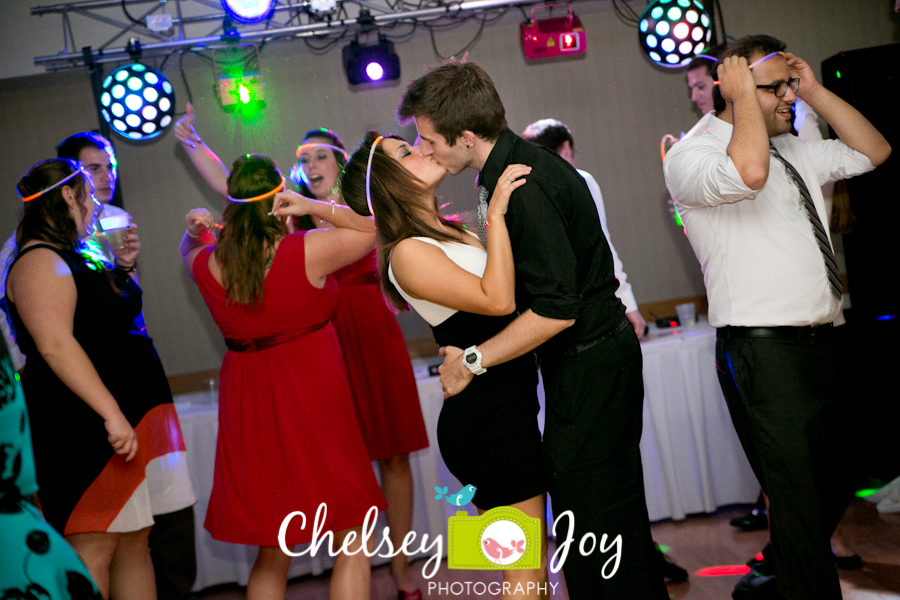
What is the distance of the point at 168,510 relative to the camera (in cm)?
249

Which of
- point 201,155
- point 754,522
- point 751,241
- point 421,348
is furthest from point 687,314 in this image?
point 201,155

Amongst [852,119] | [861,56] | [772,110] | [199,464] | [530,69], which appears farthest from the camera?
[530,69]

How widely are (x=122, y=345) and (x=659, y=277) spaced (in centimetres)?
352

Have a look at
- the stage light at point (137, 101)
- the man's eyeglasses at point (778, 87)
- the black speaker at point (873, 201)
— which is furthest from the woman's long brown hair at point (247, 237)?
the black speaker at point (873, 201)

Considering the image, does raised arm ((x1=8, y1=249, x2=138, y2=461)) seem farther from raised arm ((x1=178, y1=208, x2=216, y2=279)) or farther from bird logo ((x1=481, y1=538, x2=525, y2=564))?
bird logo ((x1=481, y1=538, x2=525, y2=564))

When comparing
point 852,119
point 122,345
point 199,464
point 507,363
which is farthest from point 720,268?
point 199,464

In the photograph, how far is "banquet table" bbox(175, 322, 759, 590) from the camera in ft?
11.5

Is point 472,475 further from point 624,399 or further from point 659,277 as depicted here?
point 659,277

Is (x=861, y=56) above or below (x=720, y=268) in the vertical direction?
above

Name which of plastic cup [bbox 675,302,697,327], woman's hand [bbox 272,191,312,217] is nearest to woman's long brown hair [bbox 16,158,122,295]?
woman's hand [bbox 272,191,312,217]

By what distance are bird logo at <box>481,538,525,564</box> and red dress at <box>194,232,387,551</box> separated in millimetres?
617

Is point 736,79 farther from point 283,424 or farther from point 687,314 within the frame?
point 687,314

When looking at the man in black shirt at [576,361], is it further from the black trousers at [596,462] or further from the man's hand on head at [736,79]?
the man's hand on head at [736,79]

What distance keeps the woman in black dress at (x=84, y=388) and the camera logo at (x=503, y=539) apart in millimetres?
1143
